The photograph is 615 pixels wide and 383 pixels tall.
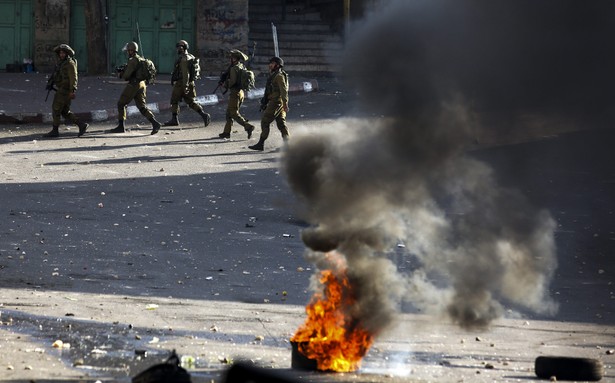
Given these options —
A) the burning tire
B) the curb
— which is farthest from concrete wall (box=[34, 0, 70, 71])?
the burning tire

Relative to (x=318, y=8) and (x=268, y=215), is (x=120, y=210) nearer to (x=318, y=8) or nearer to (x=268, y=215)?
(x=268, y=215)

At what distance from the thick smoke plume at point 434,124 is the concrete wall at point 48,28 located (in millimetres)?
24215

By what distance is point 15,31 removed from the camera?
33.6 meters

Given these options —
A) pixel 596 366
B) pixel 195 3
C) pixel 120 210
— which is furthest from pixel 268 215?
pixel 195 3

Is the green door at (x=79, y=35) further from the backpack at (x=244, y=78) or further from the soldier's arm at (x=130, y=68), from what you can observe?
the backpack at (x=244, y=78)

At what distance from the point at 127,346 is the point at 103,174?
9184mm

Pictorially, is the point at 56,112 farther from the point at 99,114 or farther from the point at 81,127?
the point at 99,114

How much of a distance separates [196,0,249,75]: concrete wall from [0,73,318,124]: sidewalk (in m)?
1.35

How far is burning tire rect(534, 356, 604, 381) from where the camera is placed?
8359 mm

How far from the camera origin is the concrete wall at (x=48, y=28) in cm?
3322

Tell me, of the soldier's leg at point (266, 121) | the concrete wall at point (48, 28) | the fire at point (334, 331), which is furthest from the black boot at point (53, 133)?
the fire at point (334, 331)

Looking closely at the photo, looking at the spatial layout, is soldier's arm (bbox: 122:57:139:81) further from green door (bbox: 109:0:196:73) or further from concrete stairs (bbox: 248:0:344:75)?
green door (bbox: 109:0:196:73)

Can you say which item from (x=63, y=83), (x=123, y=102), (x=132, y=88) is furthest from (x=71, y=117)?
(x=132, y=88)

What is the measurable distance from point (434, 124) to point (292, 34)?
83.1 ft
